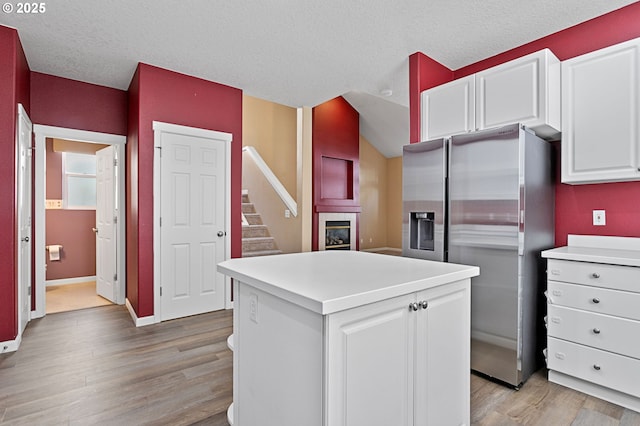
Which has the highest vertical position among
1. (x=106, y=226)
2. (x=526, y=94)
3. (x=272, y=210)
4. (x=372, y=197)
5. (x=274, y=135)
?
(x=274, y=135)

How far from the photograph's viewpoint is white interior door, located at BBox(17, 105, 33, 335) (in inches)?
119

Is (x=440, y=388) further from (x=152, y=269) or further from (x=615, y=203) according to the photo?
(x=152, y=269)

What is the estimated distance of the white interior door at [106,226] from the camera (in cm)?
438

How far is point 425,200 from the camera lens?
Answer: 2.79 meters

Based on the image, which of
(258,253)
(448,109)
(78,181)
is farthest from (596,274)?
(78,181)

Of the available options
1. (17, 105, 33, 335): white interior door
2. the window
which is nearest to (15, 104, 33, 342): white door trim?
(17, 105, 33, 335): white interior door

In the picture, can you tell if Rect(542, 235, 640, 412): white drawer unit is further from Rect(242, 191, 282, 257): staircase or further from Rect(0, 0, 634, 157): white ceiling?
Rect(242, 191, 282, 257): staircase

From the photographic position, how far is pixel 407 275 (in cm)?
142

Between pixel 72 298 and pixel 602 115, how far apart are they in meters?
6.00

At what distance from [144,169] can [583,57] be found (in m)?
4.01

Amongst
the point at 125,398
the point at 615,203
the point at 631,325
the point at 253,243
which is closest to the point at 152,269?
the point at 125,398

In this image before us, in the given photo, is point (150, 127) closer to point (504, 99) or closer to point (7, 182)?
point (7, 182)

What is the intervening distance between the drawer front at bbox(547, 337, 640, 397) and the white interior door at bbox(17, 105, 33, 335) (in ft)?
14.2

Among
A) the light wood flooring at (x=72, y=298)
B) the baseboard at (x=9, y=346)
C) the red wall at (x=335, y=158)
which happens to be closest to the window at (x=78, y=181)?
the light wood flooring at (x=72, y=298)
